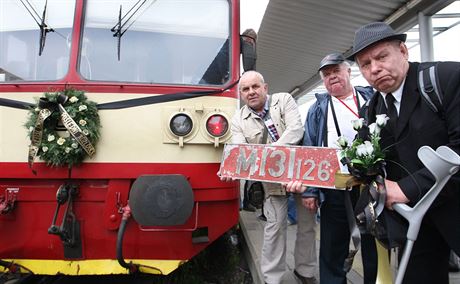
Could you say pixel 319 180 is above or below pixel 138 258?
above

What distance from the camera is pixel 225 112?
2.85m

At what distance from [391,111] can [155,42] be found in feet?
6.48

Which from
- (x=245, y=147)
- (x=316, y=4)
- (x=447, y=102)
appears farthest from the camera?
(x=316, y=4)

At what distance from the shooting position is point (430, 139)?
4.98 feet

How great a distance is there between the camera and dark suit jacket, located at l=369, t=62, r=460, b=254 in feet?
4.76

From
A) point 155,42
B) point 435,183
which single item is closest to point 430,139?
point 435,183

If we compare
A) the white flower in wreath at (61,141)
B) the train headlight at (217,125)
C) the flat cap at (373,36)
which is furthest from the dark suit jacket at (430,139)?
the white flower in wreath at (61,141)

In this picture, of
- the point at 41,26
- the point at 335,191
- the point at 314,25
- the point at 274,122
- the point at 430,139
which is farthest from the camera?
the point at 314,25

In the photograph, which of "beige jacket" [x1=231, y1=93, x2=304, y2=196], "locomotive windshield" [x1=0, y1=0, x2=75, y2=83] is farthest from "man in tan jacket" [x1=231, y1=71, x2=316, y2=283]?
"locomotive windshield" [x1=0, y1=0, x2=75, y2=83]

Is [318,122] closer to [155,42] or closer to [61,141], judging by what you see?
[155,42]

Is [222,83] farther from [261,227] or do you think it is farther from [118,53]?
[261,227]

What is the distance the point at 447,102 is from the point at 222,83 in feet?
6.00

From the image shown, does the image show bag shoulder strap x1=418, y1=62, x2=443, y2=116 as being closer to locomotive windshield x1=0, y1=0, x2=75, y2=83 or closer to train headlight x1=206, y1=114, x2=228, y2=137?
train headlight x1=206, y1=114, x2=228, y2=137

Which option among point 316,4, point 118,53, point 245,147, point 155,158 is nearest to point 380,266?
point 245,147
